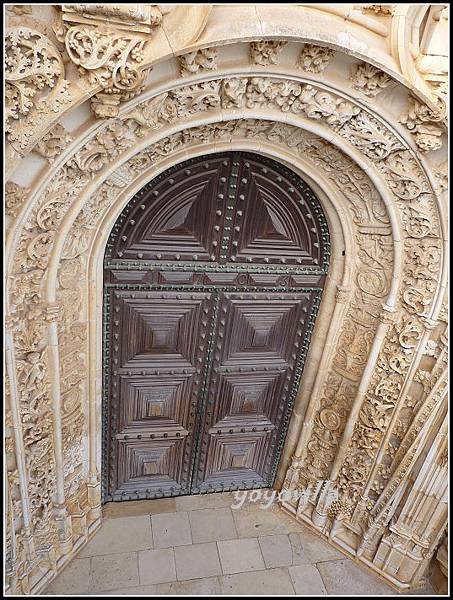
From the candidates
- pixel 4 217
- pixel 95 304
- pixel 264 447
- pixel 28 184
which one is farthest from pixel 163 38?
pixel 264 447

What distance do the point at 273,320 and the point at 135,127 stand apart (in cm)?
161

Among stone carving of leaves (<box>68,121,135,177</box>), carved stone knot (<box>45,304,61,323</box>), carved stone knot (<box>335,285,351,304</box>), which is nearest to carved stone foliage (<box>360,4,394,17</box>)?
stone carving of leaves (<box>68,121,135,177</box>)

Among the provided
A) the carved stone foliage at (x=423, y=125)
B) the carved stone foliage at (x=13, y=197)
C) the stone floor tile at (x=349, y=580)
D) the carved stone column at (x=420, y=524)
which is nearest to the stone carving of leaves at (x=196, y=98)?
the carved stone foliage at (x=13, y=197)

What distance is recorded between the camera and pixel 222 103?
206 cm

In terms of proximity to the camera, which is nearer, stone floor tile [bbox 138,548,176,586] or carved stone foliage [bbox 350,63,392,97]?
carved stone foliage [bbox 350,63,392,97]

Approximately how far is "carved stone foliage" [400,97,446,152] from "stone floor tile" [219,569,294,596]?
307 cm

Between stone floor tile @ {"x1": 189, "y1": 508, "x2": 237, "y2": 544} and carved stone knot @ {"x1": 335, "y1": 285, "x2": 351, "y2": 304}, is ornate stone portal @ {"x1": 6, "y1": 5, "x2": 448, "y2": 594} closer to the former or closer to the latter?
carved stone knot @ {"x1": 335, "y1": 285, "x2": 351, "y2": 304}

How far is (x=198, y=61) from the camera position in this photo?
1.81 metres

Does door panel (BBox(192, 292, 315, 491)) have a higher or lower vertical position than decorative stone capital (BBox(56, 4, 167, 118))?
lower

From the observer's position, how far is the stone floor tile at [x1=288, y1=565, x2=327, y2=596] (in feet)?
10.2

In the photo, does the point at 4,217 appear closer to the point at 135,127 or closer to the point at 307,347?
the point at 135,127

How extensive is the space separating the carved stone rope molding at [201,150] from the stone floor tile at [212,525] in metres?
0.82

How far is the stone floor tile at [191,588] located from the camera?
302cm

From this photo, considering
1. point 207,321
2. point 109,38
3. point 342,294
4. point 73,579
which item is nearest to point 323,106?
point 109,38
